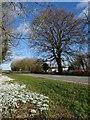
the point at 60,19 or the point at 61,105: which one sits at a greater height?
the point at 60,19

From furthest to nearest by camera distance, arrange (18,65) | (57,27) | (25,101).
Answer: (18,65), (57,27), (25,101)

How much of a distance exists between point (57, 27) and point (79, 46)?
469 centimetres

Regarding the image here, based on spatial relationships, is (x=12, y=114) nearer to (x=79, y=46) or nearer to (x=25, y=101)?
(x=25, y=101)

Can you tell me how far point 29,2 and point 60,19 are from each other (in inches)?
714

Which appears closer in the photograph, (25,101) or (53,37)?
(25,101)

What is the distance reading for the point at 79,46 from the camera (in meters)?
19.4

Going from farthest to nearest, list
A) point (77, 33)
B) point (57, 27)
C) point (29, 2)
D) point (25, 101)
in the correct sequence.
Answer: point (57, 27) → point (77, 33) → point (25, 101) → point (29, 2)

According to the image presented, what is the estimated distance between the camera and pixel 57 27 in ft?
65.7

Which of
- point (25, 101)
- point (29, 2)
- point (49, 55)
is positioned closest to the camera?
point (29, 2)

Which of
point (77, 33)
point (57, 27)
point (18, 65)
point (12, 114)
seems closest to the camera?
point (12, 114)

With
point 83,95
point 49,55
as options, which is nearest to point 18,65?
point 49,55

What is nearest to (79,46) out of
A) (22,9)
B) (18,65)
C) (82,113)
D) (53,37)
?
(53,37)

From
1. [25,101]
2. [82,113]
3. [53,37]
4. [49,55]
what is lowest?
[82,113]

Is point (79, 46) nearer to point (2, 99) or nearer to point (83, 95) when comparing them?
point (83, 95)
